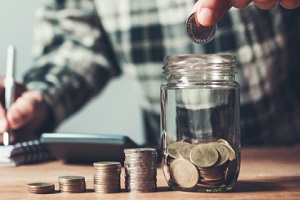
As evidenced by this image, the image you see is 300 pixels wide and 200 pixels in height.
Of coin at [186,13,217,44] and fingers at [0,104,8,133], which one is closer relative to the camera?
coin at [186,13,217,44]

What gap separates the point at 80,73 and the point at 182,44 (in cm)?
33

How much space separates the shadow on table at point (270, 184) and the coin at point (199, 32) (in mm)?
222

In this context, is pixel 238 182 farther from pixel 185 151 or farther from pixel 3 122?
pixel 3 122

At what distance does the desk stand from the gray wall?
1363mm

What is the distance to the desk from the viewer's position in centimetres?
84

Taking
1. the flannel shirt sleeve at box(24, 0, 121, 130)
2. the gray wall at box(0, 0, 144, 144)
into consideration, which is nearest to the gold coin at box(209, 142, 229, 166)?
the flannel shirt sleeve at box(24, 0, 121, 130)

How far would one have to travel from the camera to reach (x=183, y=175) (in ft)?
2.80

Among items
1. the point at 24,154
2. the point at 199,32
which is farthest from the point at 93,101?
the point at 199,32

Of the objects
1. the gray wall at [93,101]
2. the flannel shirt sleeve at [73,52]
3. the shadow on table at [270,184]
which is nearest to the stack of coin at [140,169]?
the shadow on table at [270,184]

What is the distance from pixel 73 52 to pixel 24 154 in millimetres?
795

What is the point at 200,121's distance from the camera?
91cm

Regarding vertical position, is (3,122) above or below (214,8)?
below

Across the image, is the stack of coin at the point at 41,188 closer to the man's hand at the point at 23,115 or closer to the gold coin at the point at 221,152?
the gold coin at the point at 221,152

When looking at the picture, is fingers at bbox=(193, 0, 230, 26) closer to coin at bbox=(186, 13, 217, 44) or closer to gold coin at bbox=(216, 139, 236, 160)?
coin at bbox=(186, 13, 217, 44)
